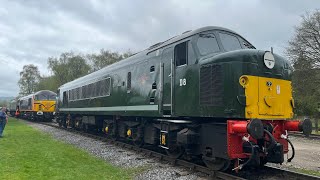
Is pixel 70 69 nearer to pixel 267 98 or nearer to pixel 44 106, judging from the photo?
pixel 44 106

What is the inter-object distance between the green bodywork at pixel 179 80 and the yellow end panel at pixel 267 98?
0.50ft

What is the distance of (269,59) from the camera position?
27.8 ft

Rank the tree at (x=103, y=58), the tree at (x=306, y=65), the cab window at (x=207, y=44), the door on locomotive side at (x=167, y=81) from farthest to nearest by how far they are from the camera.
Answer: the tree at (x=103, y=58), the tree at (x=306, y=65), the door on locomotive side at (x=167, y=81), the cab window at (x=207, y=44)

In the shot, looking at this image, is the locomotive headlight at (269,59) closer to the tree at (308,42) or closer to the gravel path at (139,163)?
the gravel path at (139,163)

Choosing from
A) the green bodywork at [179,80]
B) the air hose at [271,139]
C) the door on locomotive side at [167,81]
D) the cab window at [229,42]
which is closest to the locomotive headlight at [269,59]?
the green bodywork at [179,80]

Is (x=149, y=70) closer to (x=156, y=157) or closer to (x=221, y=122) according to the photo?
(x=156, y=157)

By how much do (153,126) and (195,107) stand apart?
3114mm

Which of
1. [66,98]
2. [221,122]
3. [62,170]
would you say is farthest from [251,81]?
[66,98]

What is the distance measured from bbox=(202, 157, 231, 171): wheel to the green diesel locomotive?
0.08 feet

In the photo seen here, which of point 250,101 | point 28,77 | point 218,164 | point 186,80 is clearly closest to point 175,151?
point 218,164

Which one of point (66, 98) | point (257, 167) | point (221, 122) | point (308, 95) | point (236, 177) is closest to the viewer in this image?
point (236, 177)

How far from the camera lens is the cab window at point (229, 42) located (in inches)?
378

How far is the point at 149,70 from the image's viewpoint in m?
12.1

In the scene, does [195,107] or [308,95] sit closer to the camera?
[195,107]
